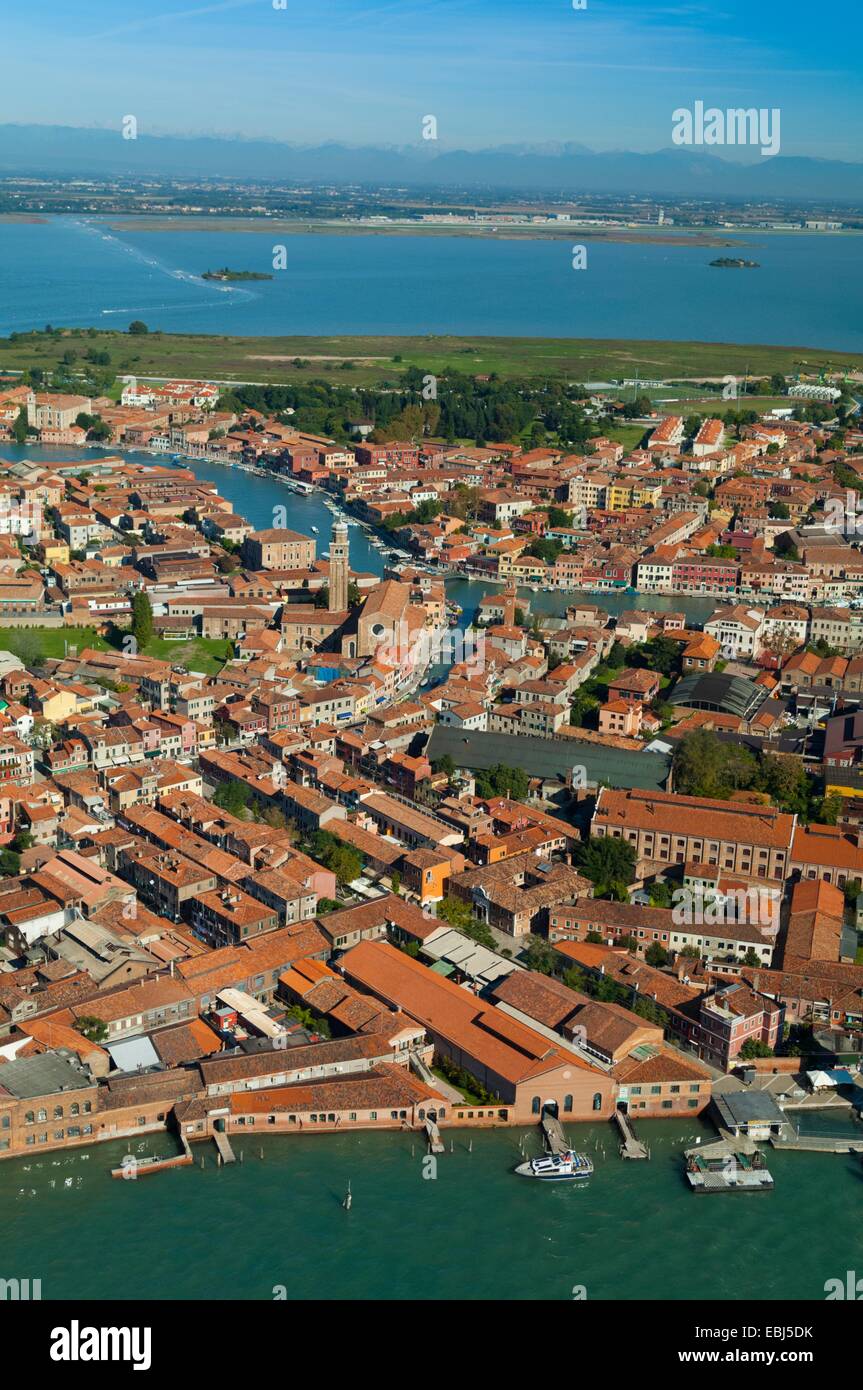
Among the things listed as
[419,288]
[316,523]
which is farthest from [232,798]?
[419,288]

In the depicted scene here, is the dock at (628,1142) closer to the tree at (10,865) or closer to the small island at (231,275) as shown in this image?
the tree at (10,865)

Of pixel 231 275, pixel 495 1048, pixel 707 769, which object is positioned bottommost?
pixel 495 1048

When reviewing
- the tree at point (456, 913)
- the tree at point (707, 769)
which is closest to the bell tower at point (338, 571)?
the tree at point (707, 769)

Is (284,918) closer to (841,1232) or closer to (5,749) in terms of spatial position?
(5,749)

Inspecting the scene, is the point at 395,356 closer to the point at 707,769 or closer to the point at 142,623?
the point at 142,623

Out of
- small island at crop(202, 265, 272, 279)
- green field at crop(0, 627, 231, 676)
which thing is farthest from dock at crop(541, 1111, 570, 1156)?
small island at crop(202, 265, 272, 279)

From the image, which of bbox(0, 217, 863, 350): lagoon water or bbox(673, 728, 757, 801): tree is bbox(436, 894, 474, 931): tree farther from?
bbox(0, 217, 863, 350): lagoon water
